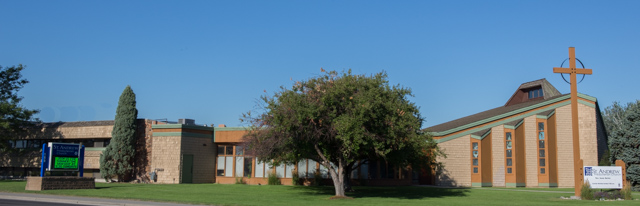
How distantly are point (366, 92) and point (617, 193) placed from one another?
12866mm

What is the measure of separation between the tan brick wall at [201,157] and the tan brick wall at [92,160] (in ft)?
25.6

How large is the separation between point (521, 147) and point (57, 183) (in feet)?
96.8

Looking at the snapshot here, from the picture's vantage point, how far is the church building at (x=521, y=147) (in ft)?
121

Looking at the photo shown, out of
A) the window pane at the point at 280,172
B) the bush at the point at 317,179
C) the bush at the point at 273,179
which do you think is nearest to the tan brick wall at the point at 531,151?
the bush at the point at 317,179

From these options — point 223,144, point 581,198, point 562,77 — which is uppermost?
point 562,77

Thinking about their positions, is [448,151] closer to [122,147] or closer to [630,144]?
[630,144]

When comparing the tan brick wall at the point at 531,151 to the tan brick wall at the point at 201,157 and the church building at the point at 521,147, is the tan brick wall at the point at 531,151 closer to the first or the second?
the church building at the point at 521,147

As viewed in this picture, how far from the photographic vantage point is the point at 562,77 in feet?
87.2

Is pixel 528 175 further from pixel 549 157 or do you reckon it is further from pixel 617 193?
pixel 617 193

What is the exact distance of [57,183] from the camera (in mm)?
29875

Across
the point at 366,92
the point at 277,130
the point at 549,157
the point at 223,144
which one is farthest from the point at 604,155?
the point at 223,144

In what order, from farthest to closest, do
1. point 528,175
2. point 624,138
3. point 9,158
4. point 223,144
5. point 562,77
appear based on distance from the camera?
point 9,158, point 223,144, point 528,175, point 624,138, point 562,77

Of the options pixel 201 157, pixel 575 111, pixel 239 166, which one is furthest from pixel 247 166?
pixel 575 111

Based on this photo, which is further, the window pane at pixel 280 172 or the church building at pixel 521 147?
the window pane at pixel 280 172
